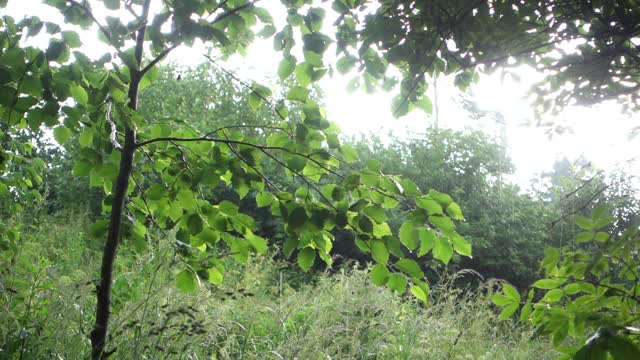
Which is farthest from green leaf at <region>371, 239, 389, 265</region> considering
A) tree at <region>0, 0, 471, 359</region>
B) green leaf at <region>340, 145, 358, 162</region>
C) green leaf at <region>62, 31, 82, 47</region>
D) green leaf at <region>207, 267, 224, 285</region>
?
green leaf at <region>62, 31, 82, 47</region>

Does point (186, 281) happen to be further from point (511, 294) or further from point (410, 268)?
point (511, 294)

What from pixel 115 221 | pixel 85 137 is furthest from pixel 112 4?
pixel 115 221

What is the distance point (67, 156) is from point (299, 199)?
9.69 meters

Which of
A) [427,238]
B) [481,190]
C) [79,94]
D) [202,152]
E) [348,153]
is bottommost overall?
[427,238]

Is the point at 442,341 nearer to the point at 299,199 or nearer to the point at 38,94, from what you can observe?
the point at 299,199

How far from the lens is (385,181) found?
5.04 ft

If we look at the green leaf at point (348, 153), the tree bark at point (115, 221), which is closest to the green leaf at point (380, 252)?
the green leaf at point (348, 153)

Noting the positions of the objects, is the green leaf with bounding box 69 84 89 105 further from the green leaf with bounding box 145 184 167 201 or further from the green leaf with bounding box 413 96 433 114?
the green leaf with bounding box 413 96 433 114

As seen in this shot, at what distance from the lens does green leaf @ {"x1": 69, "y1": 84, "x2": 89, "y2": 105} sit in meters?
1.54

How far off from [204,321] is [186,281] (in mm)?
949

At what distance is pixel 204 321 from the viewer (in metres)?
2.67

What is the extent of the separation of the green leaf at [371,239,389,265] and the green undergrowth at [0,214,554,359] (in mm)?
713

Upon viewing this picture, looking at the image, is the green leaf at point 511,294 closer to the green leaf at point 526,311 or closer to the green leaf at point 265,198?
the green leaf at point 526,311

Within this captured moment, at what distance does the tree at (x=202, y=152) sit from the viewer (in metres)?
1.45
